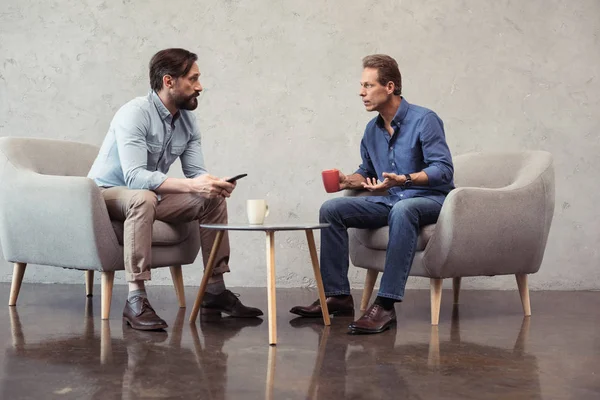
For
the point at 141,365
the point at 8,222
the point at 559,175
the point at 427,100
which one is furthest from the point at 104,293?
the point at 559,175

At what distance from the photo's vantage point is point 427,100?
175 inches

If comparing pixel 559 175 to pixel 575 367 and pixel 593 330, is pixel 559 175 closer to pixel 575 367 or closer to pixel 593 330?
pixel 593 330

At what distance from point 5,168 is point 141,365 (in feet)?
5.11

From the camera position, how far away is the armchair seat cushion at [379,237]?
3.21 meters

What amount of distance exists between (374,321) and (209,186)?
0.82 metres

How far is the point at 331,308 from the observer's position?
3361 mm

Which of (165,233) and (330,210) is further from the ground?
(330,210)

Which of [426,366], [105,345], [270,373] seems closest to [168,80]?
[105,345]

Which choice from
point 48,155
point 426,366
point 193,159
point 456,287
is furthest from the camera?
point 456,287

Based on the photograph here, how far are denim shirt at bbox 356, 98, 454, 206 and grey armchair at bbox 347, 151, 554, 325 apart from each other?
0.13 m

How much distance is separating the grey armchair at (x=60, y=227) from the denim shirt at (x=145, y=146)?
0.18 m

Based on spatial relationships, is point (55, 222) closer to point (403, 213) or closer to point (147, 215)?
point (147, 215)

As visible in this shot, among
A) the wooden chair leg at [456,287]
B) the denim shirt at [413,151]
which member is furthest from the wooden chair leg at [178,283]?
the wooden chair leg at [456,287]

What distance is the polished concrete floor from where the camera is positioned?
2057 millimetres
